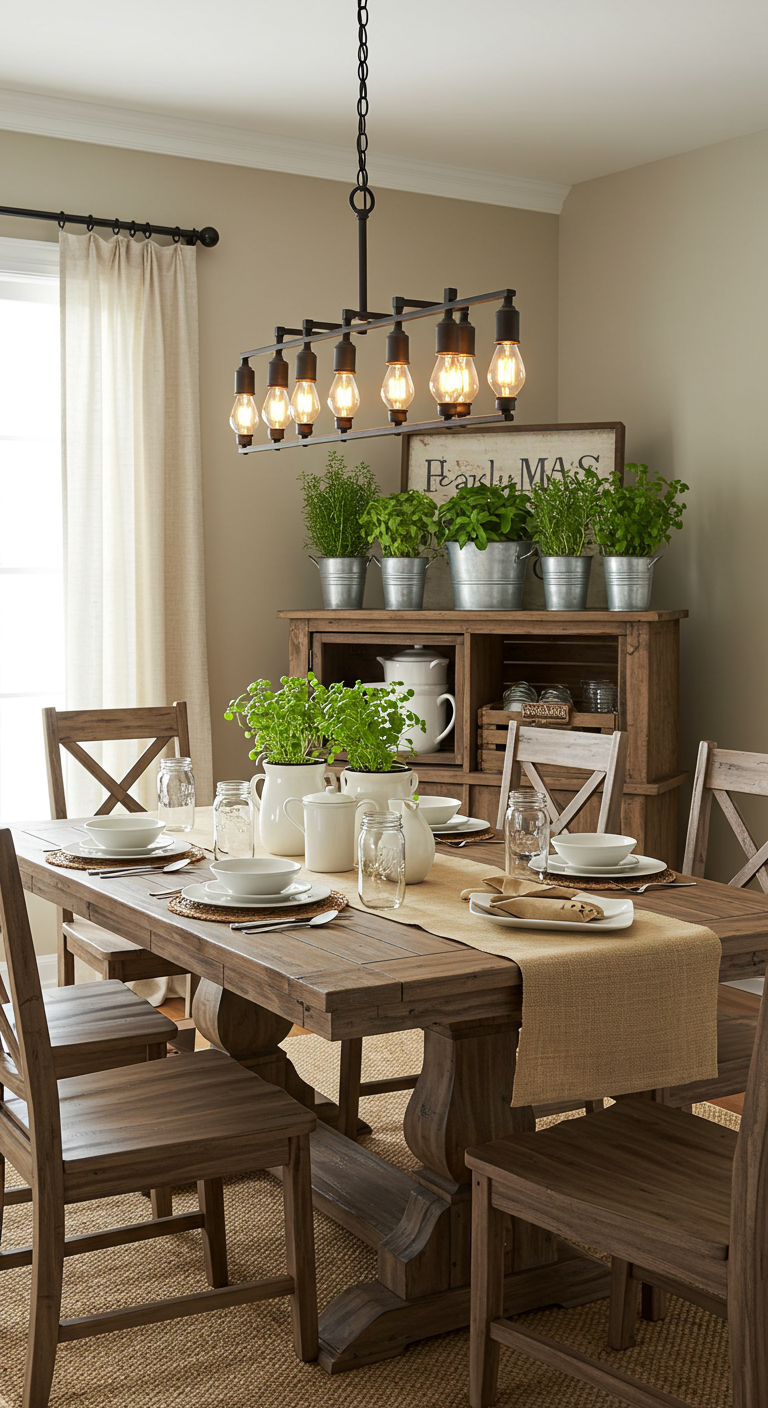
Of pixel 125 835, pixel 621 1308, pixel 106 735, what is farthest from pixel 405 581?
pixel 621 1308

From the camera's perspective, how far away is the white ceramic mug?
2.39 m

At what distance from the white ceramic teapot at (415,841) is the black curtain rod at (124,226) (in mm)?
2462

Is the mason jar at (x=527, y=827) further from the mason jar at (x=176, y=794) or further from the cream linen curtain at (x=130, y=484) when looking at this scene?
the cream linen curtain at (x=130, y=484)

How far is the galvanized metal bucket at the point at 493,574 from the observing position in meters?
4.09

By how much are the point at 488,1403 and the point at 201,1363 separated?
1.59ft

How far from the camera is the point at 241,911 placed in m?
2.12

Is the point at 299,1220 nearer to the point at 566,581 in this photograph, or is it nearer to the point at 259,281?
the point at 566,581

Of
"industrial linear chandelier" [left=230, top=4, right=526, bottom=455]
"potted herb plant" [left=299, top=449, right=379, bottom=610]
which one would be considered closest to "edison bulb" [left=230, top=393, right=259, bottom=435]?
"industrial linear chandelier" [left=230, top=4, right=526, bottom=455]

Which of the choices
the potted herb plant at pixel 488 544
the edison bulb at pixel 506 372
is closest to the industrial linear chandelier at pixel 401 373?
the edison bulb at pixel 506 372

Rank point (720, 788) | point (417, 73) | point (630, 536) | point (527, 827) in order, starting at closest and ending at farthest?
point (527, 827) < point (720, 788) < point (417, 73) < point (630, 536)

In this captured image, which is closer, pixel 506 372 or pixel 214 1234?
pixel 506 372

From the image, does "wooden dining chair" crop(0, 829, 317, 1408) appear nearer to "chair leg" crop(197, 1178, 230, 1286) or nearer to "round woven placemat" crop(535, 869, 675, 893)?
"chair leg" crop(197, 1178, 230, 1286)

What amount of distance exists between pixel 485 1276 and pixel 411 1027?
448mm

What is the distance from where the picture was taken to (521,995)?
1837 millimetres
